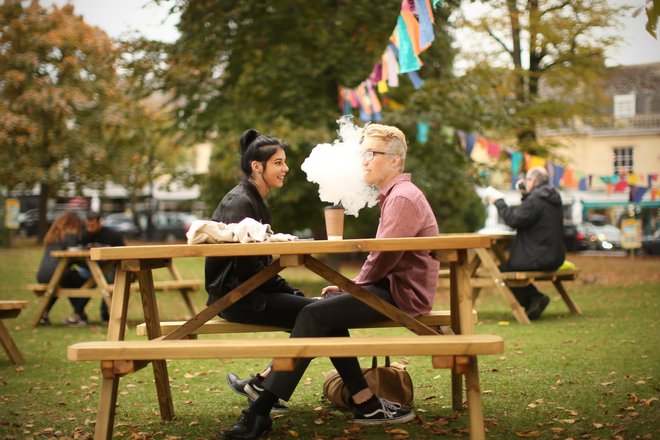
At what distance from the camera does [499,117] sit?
55.5 ft

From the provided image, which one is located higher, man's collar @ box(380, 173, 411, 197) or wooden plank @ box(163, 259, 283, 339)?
man's collar @ box(380, 173, 411, 197)

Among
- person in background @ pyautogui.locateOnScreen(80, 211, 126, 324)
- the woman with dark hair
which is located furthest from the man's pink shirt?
person in background @ pyautogui.locateOnScreen(80, 211, 126, 324)

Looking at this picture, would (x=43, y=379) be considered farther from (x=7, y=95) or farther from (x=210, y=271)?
(x=7, y=95)

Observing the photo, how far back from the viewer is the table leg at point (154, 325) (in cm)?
482

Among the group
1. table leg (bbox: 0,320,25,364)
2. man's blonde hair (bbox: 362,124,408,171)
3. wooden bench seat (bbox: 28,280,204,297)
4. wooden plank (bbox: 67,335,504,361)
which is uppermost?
man's blonde hair (bbox: 362,124,408,171)

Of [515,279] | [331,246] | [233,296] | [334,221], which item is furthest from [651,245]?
[331,246]

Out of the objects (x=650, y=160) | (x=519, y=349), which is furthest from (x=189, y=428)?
(x=650, y=160)

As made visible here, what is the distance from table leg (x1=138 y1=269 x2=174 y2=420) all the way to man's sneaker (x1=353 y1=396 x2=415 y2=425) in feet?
3.84

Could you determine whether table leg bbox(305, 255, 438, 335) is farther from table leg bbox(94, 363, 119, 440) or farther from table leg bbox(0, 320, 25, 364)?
Result: table leg bbox(0, 320, 25, 364)

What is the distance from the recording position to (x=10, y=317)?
734cm

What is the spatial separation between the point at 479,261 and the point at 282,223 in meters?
8.23

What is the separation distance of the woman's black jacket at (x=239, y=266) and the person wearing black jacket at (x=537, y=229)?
213 inches

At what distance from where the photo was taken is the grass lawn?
184 inches

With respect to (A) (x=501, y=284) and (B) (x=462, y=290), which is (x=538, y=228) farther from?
(B) (x=462, y=290)
